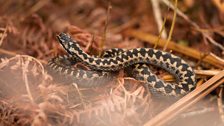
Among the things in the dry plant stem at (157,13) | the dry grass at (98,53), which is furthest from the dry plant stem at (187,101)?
the dry plant stem at (157,13)

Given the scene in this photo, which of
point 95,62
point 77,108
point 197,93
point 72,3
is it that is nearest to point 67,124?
point 77,108

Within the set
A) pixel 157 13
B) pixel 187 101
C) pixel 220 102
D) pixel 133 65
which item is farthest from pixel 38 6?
pixel 220 102

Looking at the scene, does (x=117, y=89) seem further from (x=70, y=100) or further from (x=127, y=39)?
(x=127, y=39)

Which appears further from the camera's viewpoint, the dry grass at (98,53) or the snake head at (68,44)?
the snake head at (68,44)

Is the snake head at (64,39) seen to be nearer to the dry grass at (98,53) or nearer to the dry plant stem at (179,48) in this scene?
the dry grass at (98,53)

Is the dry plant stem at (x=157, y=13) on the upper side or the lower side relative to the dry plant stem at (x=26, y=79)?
upper

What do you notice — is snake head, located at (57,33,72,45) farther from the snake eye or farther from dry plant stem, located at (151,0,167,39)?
dry plant stem, located at (151,0,167,39)
